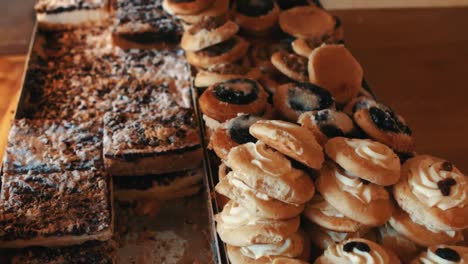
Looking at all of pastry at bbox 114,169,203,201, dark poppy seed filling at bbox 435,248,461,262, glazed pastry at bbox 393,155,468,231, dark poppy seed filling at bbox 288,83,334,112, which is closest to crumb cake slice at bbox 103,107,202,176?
pastry at bbox 114,169,203,201

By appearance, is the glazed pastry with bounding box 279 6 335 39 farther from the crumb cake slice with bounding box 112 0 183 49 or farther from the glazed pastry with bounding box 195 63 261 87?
the crumb cake slice with bounding box 112 0 183 49

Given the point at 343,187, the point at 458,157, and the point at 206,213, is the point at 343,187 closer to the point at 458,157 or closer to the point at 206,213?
the point at 206,213

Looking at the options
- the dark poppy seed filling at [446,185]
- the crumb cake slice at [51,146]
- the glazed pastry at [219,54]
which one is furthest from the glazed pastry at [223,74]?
the dark poppy seed filling at [446,185]

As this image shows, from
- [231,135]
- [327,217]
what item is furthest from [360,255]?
[231,135]

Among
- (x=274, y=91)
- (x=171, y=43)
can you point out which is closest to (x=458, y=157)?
(x=274, y=91)

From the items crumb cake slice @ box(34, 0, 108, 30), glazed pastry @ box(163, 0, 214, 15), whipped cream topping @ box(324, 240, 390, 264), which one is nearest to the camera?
whipped cream topping @ box(324, 240, 390, 264)

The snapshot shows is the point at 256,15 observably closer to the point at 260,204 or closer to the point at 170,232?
the point at 170,232
